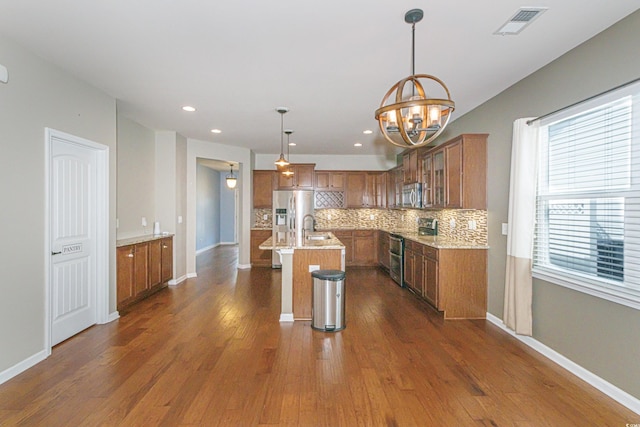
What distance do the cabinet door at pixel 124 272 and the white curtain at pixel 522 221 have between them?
15.7 feet

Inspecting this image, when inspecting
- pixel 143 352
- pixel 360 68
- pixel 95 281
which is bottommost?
pixel 143 352

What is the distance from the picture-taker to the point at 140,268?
4.91 m

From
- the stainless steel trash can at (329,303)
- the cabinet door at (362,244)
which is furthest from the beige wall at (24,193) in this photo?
the cabinet door at (362,244)

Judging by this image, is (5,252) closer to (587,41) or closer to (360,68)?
(360,68)

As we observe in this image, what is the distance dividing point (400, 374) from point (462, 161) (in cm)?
280

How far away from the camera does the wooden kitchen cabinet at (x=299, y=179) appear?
8023 mm

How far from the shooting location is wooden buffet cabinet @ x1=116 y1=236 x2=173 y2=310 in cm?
447

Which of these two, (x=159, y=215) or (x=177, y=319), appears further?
(x=159, y=215)

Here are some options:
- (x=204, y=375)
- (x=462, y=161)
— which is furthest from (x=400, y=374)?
(x=462, y=161)

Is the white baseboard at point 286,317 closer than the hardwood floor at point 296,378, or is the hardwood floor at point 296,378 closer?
the hardwood floor at point 296,378

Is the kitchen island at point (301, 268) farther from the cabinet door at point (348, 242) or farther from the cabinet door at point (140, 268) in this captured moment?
the cabinet door at point (348, 242)

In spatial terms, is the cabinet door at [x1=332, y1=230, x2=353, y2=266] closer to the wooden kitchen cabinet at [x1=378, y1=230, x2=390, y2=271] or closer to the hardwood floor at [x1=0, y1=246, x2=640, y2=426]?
the wooden kitchen cabinet at [x1=378, y1=230, x2=390, y2=271]

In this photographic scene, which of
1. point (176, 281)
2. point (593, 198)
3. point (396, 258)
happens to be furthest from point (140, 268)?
point (593, 198)

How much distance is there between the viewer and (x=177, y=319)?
13.9 ft
